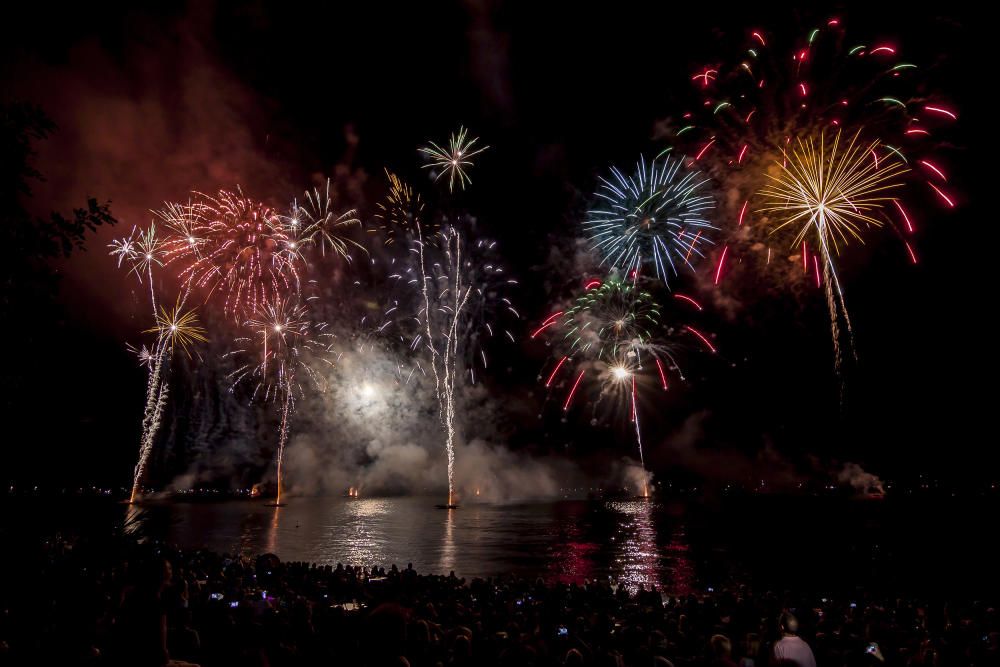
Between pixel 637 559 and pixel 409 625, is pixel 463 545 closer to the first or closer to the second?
pixel 637 559

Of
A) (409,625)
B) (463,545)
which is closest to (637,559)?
(463,545)

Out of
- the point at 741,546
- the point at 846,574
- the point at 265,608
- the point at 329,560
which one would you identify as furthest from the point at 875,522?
the point at 265,608

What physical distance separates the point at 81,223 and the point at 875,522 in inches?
4280

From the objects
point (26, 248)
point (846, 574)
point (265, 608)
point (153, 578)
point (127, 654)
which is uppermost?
point (26, 248)

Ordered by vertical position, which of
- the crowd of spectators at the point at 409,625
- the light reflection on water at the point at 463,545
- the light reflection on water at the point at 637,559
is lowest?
the light reflection on water at the point at 637,559

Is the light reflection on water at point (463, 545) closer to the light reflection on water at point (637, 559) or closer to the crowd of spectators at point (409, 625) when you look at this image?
the light reflection on water at point (637, 559)

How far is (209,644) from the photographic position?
20.4 ft

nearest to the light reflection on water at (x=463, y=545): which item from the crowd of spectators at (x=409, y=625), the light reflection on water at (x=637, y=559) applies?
the light reflection on water at (x=637, y=559)

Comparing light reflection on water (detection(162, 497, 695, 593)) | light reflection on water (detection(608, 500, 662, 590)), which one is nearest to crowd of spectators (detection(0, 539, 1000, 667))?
light reflection on water (detection(608, 500, 662, 590))

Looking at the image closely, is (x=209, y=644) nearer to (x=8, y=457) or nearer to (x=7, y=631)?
(x=7, y=631)

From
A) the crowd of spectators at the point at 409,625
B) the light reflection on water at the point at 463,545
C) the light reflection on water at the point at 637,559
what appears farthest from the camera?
the light reflection on water at the point at 463,545

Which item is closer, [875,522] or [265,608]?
[265,608]

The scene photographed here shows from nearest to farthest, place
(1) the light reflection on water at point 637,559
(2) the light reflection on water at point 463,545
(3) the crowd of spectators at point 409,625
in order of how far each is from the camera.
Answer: (3) the crowd of spectators at point 409,625 < (1) the light reflection on water at point 637,559 < (2) the light reflection on water at point 463,545

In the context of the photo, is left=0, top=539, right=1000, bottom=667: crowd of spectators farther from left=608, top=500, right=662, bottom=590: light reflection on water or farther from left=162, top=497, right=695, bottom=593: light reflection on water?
left=162, top=497, right=695, bottom=593: light reflection on water
